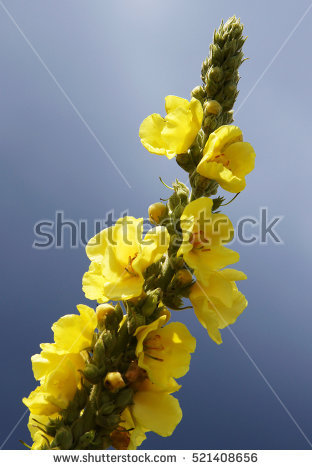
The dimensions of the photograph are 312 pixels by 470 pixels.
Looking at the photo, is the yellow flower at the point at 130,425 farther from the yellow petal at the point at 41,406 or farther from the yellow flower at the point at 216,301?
the yellow flower at the point at 216,301

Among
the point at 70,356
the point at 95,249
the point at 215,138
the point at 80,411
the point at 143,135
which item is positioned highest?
the point at 143,135

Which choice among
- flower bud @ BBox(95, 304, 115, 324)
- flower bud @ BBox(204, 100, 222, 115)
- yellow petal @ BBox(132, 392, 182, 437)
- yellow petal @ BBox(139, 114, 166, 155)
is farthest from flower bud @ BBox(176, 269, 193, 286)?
flower bud @ BBox(204, 100, 222, 115)

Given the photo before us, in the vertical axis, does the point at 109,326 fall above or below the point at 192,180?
below

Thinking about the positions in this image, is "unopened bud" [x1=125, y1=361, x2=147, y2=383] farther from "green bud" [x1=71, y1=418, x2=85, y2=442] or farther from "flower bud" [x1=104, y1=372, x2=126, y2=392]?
"green bud" [x1=71, y1=418, x2=85, y2=442]

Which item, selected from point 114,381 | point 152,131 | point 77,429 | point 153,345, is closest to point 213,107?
point 152,131

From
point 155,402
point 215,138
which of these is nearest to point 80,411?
point 155,402

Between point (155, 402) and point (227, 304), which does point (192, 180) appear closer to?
point (227, 304)

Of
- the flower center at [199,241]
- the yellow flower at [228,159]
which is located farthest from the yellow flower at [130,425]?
the yellow flower at [228,159]
